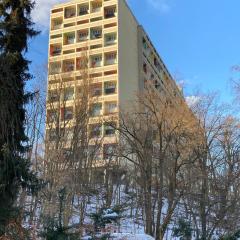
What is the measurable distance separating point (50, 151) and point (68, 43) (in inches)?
1482

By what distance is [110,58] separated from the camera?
67625 mm

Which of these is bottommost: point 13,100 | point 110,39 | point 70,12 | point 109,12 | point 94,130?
point 13,100

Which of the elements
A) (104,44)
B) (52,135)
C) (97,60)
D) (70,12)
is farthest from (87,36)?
(52,135)

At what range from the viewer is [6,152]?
15609 mm

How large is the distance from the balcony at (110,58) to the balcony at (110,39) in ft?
5.51

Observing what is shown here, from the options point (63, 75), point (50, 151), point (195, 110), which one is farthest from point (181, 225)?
point (63, 75)

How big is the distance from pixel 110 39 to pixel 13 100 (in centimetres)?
5312

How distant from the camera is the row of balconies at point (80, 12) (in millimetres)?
69688

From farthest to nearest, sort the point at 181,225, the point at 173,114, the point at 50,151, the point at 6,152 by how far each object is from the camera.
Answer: the point at 50,151
the point at 173,114
the point at 181,225
the point at 6,152

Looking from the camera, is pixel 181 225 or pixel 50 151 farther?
pixel 50 151

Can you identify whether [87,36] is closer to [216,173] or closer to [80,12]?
[80,12]

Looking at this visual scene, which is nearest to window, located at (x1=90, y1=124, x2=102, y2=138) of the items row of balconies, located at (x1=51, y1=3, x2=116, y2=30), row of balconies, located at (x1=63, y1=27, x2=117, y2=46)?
row of balconies, located at (x1=63, y1=27, x2=117, y2=46)

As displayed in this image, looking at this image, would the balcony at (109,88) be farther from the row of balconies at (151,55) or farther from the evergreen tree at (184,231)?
the evergreen tree at (184,231)

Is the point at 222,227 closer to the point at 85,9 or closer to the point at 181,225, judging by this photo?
the point at 181,225
